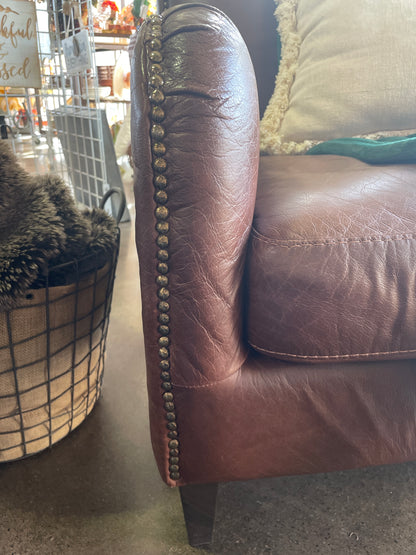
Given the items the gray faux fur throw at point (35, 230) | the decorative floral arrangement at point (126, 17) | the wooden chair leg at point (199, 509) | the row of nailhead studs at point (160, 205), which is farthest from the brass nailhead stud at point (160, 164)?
the decorative floral arrangement at point (126, 17)

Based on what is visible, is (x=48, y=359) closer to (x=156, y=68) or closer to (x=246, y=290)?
(x=246, y=290)

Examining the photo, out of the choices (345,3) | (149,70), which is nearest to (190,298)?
(149,70)

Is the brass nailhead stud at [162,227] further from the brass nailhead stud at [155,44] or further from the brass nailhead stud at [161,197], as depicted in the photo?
the brass nailhead stud at [155,44]

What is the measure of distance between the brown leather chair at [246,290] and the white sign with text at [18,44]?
700 millimetres

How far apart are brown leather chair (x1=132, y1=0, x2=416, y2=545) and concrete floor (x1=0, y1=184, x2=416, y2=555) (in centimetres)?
7

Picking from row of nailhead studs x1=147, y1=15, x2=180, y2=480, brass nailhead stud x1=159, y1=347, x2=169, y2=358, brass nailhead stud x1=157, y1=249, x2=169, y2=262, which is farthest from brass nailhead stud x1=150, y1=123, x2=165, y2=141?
brass nailhead stud x1=159, y1=347, x2=169, y2=358

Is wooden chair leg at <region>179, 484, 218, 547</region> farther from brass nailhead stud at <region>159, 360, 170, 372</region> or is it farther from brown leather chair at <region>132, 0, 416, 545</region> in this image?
brass nailhead stud at <region>159, 360, 170, 372</region>

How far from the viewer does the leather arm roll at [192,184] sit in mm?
403

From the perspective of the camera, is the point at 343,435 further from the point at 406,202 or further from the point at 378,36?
the point at 378,36

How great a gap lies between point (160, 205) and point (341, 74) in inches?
23.8

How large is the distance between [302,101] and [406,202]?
1.58 ft

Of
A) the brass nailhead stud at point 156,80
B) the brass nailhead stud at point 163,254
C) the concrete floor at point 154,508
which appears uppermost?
the brass nailhead stud at point 156,80

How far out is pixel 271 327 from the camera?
48 centimetres

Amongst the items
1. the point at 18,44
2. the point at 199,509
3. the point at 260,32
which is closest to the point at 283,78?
the point at 260,32
